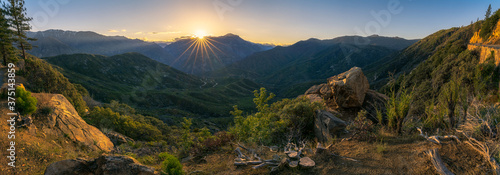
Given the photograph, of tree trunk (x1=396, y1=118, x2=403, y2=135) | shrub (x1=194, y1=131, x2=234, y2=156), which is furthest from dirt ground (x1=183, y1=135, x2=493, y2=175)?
shrub (x1=194, y1=131, x2=234, y2=156)

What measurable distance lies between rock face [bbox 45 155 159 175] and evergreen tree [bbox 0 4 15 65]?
35.1 meters

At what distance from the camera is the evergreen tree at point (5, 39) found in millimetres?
24875

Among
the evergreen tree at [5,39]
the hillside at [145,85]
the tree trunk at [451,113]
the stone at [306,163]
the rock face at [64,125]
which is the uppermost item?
the evergreen tree at [5,39]

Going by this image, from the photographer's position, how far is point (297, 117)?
928cm

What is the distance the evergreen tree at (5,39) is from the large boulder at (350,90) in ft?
134

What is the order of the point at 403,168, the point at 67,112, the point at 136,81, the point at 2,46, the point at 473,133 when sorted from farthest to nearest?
the point at 136,81 → the point at 2,46 → the point at 67,112 → the point at 473,133 → the point at 403,168

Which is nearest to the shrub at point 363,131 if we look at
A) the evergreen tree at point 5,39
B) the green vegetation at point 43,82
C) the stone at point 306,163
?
the stone at point 306,163

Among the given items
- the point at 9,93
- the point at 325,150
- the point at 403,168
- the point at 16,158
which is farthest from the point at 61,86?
the point at 403,168

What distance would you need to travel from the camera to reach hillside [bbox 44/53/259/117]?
3971 inches

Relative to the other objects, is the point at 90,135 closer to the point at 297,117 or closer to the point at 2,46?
the point at 297,117

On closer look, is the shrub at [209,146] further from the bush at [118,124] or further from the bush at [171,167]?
the bush at [118,124]

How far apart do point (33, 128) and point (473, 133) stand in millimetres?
17651

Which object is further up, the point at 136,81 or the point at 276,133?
the point at 276,133

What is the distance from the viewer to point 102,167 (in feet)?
15.9
